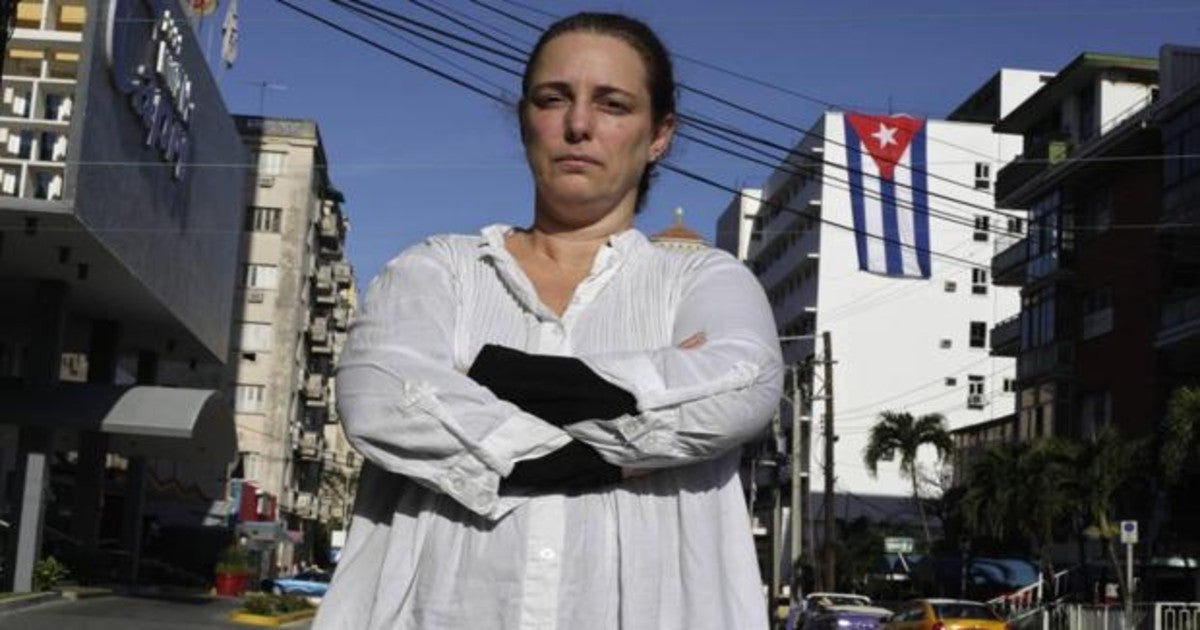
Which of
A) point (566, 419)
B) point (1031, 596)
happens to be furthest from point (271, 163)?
point (566, 419)

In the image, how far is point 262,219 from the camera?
254 ft

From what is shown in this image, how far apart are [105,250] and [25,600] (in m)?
6.87

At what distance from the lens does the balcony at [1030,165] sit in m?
50.6

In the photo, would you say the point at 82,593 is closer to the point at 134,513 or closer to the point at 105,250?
the point at 105,250

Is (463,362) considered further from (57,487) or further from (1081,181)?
(57,487)

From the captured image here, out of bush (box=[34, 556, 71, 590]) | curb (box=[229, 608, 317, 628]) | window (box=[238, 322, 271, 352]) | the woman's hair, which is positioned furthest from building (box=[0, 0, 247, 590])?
window (box=[238, 322, 271, 352])

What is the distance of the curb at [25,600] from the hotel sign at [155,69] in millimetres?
9432

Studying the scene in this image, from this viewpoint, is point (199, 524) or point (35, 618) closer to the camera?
point (35, 618)

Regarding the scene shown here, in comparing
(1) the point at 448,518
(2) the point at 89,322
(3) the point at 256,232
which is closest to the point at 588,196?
(1) the point at 448,518

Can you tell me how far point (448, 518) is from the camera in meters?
2.47

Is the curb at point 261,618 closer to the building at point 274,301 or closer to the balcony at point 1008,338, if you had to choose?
the balcony at point 1008,338

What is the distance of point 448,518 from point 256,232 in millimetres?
76614

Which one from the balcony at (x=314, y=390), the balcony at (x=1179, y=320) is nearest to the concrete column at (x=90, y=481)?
the balcony at (x=1179, y=320)

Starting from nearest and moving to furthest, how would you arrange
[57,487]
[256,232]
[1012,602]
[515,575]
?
[515,575] < [1012,602] < [57,487] < [256,232]
